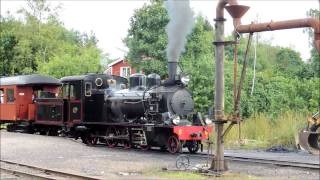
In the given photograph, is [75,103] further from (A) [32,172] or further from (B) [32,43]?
(B) [32,43]

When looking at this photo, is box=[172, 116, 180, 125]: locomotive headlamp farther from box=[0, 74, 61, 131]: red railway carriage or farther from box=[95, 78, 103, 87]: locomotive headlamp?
box=[0, 74, 61, 131]: red railway carriage

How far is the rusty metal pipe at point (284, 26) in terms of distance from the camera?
770cm

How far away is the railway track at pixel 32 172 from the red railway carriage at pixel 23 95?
Answer: 11793 mm

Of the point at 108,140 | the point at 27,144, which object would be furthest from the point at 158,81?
the point at 27,144

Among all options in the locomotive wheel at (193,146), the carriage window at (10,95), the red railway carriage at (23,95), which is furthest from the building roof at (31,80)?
the locomotive wheel at (193,146)

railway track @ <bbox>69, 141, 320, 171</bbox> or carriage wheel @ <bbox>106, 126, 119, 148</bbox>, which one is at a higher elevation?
carriage wheel @ <bbox>106, 126, 119, 148</bbox>

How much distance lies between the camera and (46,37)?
50.9m

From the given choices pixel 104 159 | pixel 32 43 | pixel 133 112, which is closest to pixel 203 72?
pixel 133 112

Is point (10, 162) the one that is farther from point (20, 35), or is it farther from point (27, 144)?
point (20, 35)

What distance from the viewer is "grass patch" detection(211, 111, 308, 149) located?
63.4 feet

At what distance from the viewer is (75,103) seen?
827 inches

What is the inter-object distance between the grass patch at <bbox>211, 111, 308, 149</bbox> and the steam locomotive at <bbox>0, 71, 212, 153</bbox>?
3236mm

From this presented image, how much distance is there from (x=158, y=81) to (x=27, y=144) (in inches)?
220

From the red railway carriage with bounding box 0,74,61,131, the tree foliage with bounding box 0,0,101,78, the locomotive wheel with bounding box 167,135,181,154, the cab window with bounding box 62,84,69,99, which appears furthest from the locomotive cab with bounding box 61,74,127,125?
the tree foliage with bounding box 0,0,101,78
